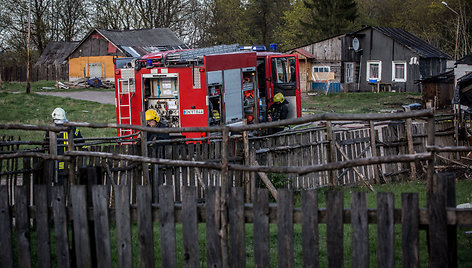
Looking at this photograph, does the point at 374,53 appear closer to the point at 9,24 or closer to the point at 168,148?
the point at 9,24

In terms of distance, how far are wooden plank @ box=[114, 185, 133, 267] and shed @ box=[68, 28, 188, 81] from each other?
4425 cm

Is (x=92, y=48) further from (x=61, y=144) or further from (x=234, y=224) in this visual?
(x=234, y=224)

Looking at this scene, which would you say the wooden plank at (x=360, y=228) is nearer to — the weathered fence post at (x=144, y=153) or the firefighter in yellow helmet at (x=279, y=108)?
the weathered fence post at (x=144, y=153)

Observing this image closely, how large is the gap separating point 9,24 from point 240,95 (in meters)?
45.2

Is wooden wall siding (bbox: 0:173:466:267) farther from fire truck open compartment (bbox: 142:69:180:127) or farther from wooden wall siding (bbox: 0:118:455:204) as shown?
fire truck open compartment (bbox: 142:69:180:127)

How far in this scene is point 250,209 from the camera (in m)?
4.53

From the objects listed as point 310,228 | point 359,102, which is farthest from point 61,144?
point 359,102

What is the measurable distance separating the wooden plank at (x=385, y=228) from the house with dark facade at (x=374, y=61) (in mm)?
41934

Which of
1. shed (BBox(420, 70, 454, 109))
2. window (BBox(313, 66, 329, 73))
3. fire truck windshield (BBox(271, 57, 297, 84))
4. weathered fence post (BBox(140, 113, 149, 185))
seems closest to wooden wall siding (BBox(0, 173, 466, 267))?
weathered fence post (BBox(140, 113, 149, 185))

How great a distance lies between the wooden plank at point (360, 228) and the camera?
4.27 m

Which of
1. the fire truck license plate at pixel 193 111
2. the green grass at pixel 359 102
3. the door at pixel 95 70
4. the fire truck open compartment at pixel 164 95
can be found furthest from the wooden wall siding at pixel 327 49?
the fire truck license plate at pixel 193 111

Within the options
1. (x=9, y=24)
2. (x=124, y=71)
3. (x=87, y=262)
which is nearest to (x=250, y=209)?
(x=87, y=262)

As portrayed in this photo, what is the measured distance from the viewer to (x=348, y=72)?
48562 mm

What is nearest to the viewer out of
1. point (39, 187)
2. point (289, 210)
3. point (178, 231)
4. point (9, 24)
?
point (289, 210)
